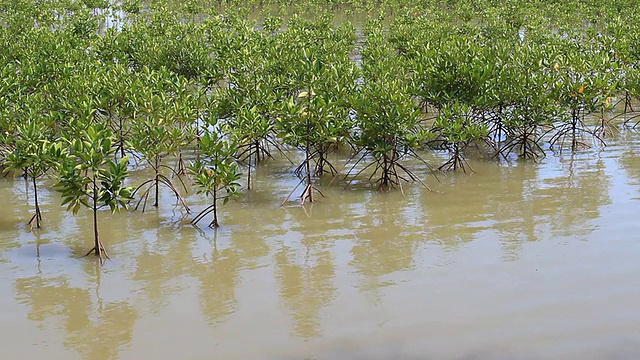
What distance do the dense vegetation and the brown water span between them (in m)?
0.49

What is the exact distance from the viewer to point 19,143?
8500 millimetres

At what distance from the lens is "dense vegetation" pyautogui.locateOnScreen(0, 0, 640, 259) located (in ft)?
29.9

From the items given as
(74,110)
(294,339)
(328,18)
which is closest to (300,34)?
(328,18)

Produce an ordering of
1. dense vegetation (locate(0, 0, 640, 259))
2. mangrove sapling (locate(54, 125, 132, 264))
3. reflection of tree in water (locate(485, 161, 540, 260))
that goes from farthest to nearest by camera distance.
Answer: dense vegetation (locate(0, 0, 640, 259))
reflection of tree in water (locate(485, 161, 540, 260))
mangrove sapling (locate(54, 125, 132, 264))

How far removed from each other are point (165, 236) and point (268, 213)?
1.41 meters

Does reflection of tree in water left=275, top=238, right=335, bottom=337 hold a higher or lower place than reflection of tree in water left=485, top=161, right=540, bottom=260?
lower

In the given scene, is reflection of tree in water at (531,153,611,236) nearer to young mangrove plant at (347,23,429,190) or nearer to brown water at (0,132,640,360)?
brown water at (0,132,640,360)

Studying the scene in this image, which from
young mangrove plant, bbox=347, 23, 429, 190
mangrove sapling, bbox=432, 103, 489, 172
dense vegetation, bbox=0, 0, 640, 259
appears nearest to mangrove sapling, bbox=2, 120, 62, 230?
dense vegetation, bbox=0, 0, 640, 259

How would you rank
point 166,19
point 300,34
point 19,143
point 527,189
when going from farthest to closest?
point 166,19, point 300,34, point 527,189, point 19,143

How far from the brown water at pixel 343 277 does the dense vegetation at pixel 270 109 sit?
491 mm

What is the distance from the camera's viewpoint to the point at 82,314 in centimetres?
679

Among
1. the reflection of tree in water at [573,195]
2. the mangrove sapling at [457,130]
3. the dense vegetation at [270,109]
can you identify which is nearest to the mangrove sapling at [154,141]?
the dense vegetation at [270,109]

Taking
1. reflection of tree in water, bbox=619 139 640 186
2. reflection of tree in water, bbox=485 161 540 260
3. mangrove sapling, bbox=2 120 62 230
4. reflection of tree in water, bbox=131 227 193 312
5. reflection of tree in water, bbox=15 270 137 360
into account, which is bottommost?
reflection of tree in water, bbox=15 270 137 360

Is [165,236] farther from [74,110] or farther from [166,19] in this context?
[166,19]
